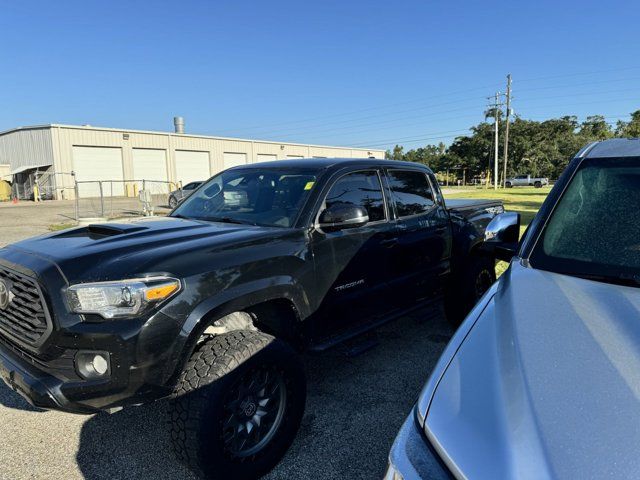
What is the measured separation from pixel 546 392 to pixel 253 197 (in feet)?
9.44

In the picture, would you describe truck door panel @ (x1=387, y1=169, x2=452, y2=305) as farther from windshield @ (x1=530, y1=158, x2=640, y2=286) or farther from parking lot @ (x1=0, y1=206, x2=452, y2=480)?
windshield @ (x1=530, y1=158, x2=640, y2=286)

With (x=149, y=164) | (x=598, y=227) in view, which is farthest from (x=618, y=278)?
(x=149, y=164)

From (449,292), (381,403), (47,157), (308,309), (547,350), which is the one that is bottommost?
(381,403)

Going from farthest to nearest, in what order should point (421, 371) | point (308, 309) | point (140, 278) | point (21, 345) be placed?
point (421, 371) < point (308, 309) < point (21, 345) < point (140, 278)

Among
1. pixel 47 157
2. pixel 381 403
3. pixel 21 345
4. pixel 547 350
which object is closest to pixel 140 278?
pixel 21 345

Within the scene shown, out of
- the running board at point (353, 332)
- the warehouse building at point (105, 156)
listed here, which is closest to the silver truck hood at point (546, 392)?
the running board at point (353, 332)

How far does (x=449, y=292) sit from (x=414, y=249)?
0.89m

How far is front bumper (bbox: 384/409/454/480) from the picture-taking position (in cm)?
123

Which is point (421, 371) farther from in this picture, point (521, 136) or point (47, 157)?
point (521, 136)

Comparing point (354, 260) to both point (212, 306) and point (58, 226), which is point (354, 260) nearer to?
point (212, 306)

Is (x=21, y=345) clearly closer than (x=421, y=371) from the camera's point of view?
Yes

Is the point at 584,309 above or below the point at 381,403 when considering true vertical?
above

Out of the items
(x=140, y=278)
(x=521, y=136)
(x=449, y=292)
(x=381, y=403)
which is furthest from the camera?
(x=521, y=136)

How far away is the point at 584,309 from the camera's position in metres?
1.69
